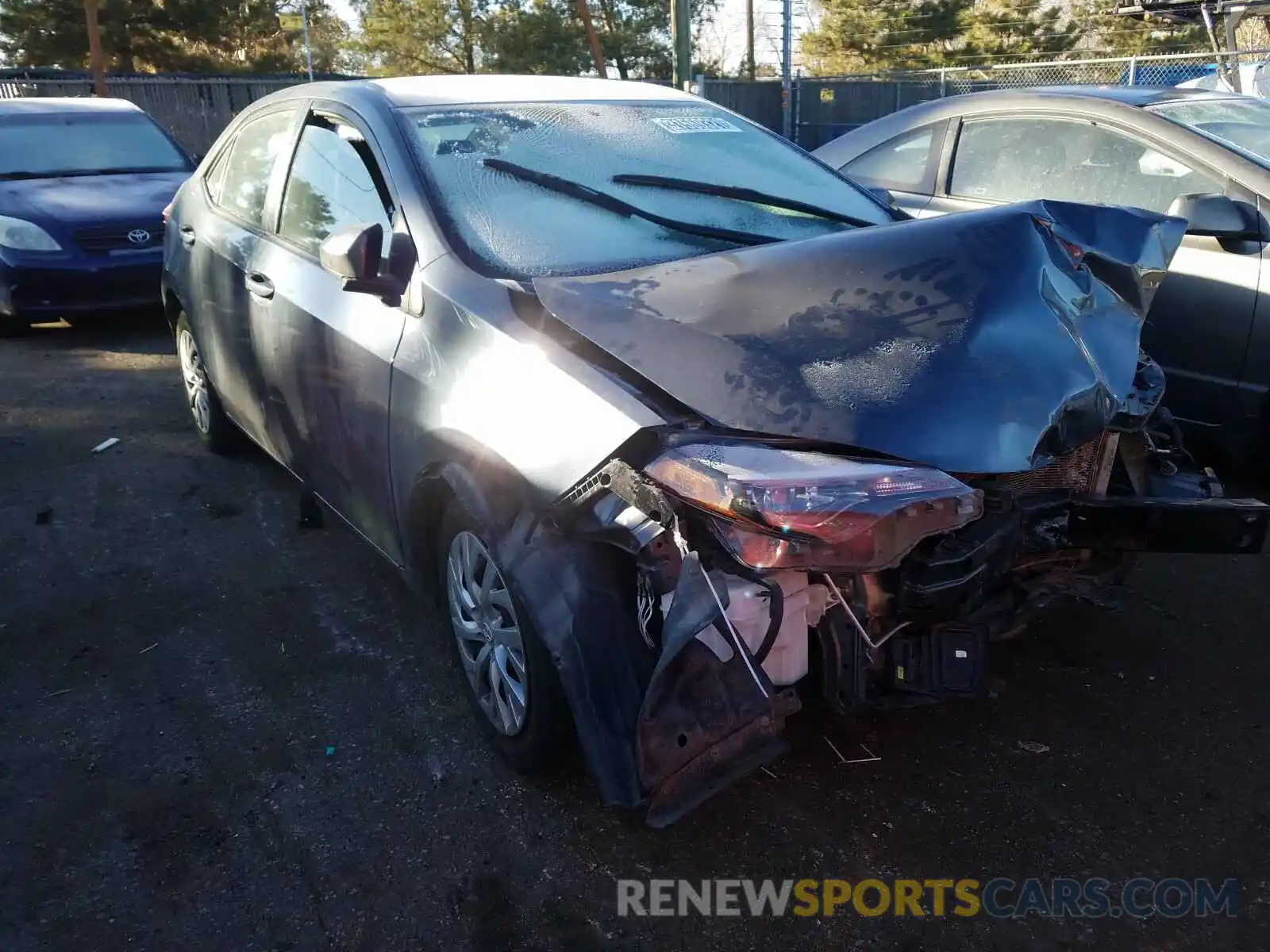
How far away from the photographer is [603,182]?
3.26 m

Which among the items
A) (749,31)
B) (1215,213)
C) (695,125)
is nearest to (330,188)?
(695,125)

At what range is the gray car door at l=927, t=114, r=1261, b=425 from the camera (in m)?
4.31

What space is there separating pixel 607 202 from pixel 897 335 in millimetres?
1162

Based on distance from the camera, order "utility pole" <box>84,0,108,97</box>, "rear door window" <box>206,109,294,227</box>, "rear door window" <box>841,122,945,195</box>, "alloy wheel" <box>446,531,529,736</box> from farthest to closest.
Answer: "utility pole" <box>84,0,108,97</box>, "rear door window" <box>841,122,945,195</box>, "rear door window" <box>206,109,294,227</box>, "alloy wheel" <box>446,531,529,736</box>

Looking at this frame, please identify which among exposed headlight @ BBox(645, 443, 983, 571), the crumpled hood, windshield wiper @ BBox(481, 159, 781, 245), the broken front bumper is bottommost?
the broken front bumper

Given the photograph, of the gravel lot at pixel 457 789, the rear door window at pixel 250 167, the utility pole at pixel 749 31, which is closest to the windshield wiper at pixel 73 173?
Result: the rear door window at pixel 250 167

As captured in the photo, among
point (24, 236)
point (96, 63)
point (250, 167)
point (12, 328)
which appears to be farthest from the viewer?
point (96, 63)

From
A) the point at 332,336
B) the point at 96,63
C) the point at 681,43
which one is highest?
the point at 96,63

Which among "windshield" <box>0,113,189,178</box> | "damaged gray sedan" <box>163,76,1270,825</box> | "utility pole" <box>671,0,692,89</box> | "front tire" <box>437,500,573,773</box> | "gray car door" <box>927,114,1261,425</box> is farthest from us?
"utility pole" <box>671,0,692,89</box>

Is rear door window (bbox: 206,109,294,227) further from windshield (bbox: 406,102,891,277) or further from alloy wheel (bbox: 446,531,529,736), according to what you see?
alloy wheel (bbox: 446,531,529,736)

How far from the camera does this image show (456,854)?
2.54 m

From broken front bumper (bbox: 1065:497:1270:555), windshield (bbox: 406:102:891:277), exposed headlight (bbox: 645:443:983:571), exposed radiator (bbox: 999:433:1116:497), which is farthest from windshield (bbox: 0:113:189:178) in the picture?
broken front bumper (bbox: 1065:497:1270:555)

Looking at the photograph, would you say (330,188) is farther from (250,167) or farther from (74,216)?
(74,216)

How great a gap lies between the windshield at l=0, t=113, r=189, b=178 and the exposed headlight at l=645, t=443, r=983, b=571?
331 inches
